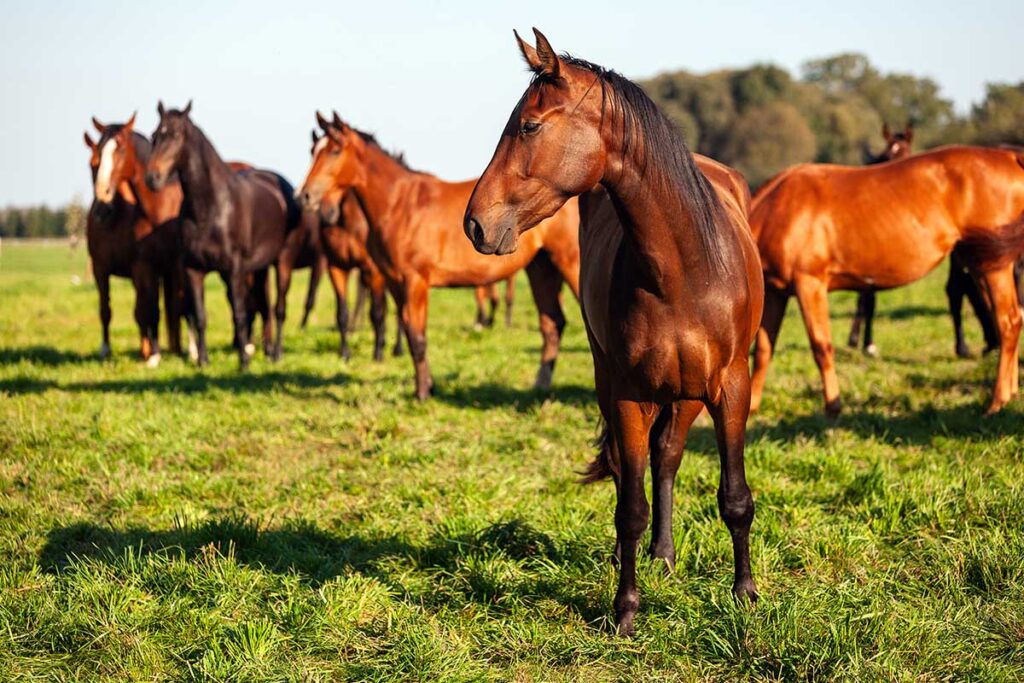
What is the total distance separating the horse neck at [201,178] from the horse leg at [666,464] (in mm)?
7038

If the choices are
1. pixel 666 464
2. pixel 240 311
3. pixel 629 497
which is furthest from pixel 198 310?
pixel 629 497

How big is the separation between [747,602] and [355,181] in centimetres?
593

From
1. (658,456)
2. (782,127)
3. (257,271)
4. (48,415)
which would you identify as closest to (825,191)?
(658,456)

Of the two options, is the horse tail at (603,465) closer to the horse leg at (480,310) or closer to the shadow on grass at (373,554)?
the shadow on grass at (373,554)

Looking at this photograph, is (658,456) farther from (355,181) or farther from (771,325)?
(355,181)

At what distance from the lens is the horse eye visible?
300cm

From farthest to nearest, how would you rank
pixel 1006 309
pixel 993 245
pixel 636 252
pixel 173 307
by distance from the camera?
pixel 173 307
pixel 1006 309
pixel 993 245
pixel 636 252

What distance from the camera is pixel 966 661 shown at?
304 centimetres

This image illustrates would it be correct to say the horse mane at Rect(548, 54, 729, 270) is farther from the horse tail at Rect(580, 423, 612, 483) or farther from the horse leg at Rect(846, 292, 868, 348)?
the horse leg at Rect(846, 292, 868, 348)

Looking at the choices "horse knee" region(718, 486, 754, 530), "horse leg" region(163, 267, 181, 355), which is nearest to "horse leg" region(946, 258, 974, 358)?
"horse knee" region(718, 486, 754, 530)

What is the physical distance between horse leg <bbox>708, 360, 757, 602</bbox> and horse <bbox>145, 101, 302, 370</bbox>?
7.00 meters

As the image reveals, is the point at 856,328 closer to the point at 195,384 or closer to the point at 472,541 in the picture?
the point at 195,384

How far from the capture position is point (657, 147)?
3.18 m

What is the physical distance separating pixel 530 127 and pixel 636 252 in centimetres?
62
